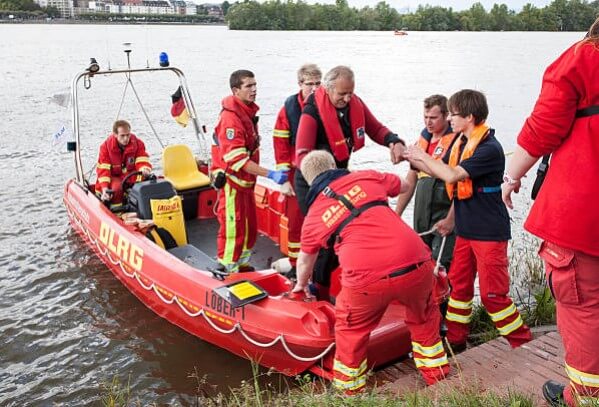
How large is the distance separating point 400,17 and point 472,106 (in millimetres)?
68918

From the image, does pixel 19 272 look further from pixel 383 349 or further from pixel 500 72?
pixel 500 72

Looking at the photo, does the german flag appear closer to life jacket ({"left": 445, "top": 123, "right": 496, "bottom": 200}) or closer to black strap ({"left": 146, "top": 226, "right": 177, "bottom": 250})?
black strap ({"left": 146, "top": 226, "right": 177, "bottom": 250})

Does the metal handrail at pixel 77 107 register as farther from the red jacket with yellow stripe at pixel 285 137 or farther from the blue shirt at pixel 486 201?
the blue shirt at pixel 486 201

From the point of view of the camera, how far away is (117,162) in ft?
19.5

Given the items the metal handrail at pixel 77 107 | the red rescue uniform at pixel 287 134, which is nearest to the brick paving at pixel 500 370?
the red rescue uniform at pixel 287 134

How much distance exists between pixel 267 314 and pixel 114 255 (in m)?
2.09

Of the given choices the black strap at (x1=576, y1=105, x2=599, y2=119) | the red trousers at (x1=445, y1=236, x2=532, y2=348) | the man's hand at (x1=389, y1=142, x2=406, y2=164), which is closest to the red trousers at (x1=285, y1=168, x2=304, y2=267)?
the man's hand at (x1=389, y1=142, x2=406, y2=164)

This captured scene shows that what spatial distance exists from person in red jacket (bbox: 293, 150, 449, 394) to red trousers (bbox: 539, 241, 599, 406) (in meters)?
0.70

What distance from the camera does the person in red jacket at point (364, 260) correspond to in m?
2.81

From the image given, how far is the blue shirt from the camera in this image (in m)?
3.25

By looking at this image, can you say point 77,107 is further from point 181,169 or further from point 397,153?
point 397,153

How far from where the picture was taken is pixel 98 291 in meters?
5.70

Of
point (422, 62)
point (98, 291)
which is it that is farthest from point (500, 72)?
point (98, 291)

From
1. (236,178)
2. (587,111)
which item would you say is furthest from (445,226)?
(587,111)
